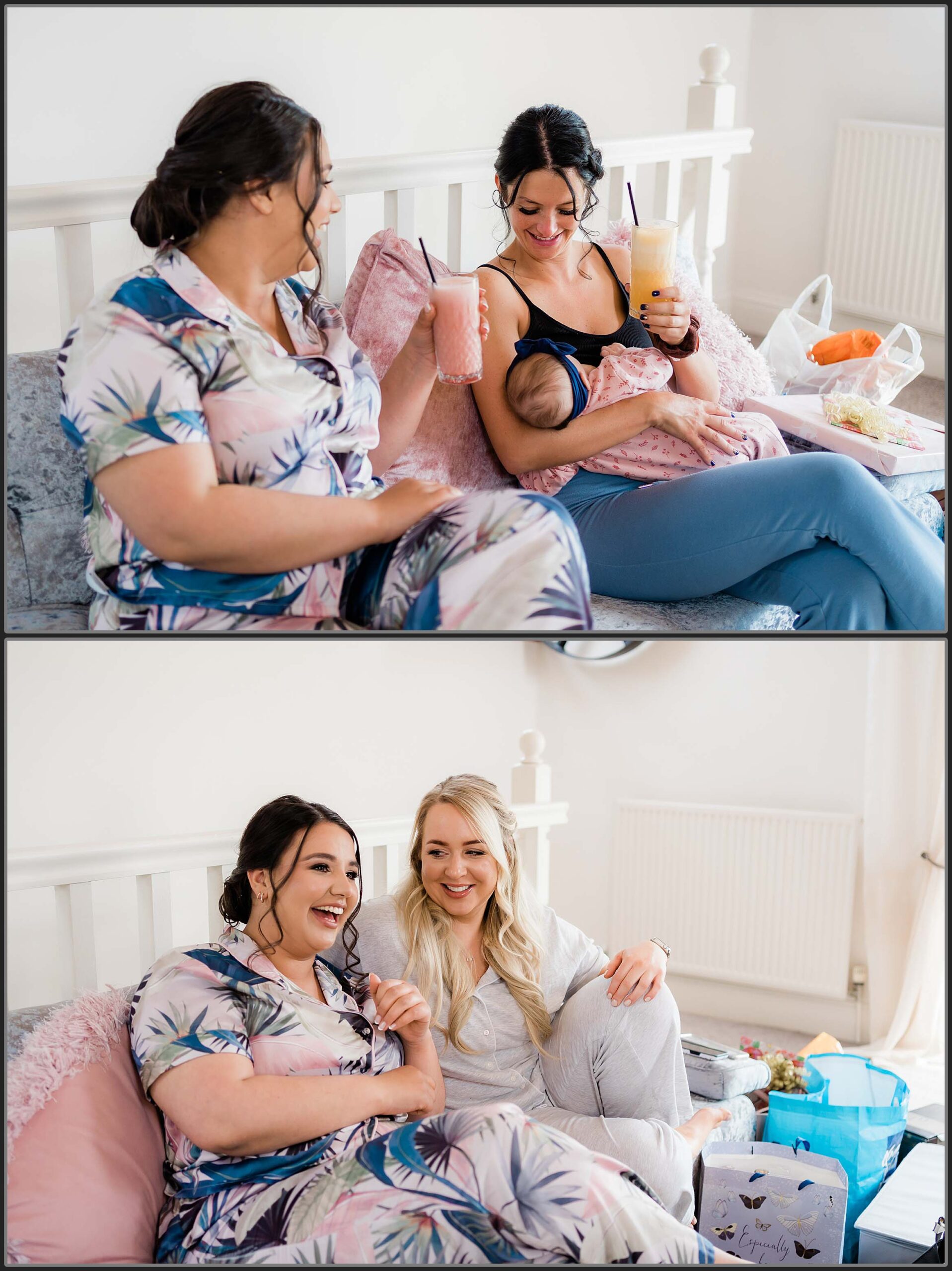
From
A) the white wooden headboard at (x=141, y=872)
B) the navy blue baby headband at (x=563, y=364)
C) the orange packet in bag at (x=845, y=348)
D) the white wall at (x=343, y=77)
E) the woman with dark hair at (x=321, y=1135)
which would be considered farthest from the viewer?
the white wall at (x=343, y=77)

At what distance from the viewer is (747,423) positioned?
2.04m

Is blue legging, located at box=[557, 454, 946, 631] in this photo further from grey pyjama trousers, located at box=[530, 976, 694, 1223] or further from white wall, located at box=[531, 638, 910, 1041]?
white wall, located at box=[531, 638, 910, 1041]

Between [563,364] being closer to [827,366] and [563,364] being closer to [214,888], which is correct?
[827,366]

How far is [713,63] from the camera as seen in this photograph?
2.78m

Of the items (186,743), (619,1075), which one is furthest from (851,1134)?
(186,743)

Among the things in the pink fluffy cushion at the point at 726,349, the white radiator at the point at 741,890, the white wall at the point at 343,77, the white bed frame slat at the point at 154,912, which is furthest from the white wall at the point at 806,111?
the white bed frame slat at the point at 154,912

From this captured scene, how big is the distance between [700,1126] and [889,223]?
386cm

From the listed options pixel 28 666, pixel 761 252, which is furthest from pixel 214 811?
pixel 761 252

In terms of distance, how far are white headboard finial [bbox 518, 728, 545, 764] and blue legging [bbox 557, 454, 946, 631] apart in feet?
2.29

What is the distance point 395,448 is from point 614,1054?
0.97 m

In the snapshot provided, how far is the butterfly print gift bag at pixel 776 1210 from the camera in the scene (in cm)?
173

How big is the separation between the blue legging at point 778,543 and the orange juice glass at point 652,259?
1.02ft

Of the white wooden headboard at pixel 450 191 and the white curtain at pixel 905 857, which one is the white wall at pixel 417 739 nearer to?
the white curtain at pixel 905 857

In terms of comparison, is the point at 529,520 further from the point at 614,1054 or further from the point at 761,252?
the point at 761,252
